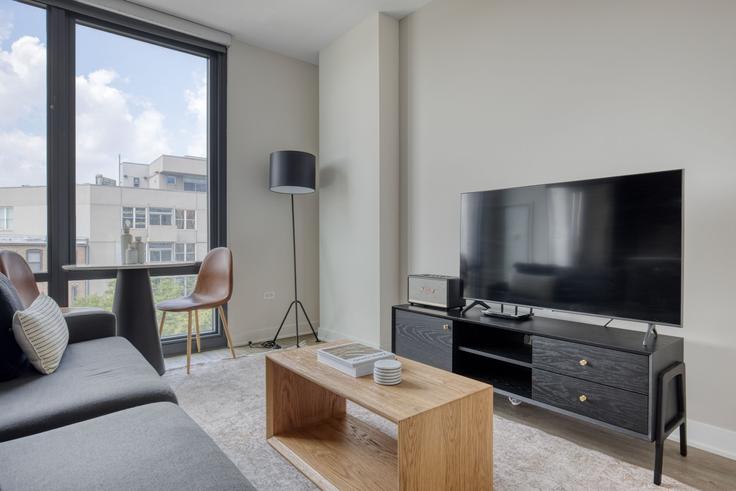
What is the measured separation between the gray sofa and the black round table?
0.98 m

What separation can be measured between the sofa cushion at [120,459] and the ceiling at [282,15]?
318cm

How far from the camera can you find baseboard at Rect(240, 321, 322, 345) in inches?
154

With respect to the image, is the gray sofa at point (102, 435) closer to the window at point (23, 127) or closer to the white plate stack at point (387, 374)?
the white plate stack at point (387, 374)

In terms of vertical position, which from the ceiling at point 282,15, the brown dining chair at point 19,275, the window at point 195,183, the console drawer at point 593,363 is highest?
the ceiling at point 282,15

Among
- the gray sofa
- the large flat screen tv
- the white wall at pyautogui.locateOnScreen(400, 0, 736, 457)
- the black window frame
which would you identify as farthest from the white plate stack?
the black window frame

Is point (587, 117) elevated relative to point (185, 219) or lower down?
elevated

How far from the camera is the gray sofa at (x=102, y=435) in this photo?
964 mm

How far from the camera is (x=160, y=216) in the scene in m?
3.54

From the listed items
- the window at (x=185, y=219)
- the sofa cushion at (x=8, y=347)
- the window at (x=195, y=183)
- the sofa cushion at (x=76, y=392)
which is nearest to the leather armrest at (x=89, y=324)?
the sofa cushion at (x=76, y=392)

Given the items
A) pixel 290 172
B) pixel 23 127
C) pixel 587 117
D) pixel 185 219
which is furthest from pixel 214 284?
pixel 587 117

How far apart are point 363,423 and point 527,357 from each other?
951mm

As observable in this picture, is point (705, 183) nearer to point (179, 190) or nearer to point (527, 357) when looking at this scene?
point (527, 357)

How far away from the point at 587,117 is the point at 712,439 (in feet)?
5.72

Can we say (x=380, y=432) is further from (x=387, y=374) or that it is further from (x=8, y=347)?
(x=8, y=347)
